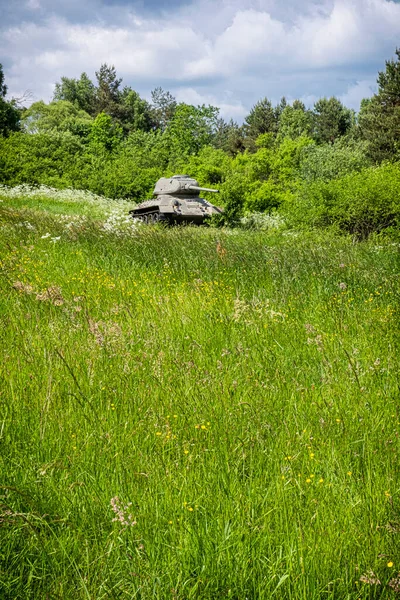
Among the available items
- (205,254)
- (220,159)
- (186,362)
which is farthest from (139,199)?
(186,362)

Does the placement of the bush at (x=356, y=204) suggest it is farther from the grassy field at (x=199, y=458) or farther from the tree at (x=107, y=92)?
the tree at (x=107, y=92)

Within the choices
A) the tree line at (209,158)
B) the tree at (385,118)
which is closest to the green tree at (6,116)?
the tree line at (209,158)

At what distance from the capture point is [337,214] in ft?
52.2

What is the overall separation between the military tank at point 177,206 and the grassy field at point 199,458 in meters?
16.3

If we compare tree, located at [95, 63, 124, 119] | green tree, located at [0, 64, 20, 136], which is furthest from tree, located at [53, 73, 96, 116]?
green tree, located at [0, 64, 20, 136]

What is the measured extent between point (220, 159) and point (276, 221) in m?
9.05

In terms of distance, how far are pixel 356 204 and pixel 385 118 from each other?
30.1 metres

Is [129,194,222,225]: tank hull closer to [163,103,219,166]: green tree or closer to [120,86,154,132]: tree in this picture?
[163,103,219,166]: green tree

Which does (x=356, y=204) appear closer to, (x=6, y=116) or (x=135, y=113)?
(x=6, y=116)

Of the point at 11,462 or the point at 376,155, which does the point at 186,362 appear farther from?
the point at 376,155

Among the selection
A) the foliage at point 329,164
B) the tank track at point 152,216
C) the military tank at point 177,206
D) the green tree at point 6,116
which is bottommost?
the tank track at point 152,216

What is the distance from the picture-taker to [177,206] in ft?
69.7

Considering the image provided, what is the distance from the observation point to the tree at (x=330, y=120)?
2367 inches

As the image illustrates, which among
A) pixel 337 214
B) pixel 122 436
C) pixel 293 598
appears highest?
pixel 337 214
